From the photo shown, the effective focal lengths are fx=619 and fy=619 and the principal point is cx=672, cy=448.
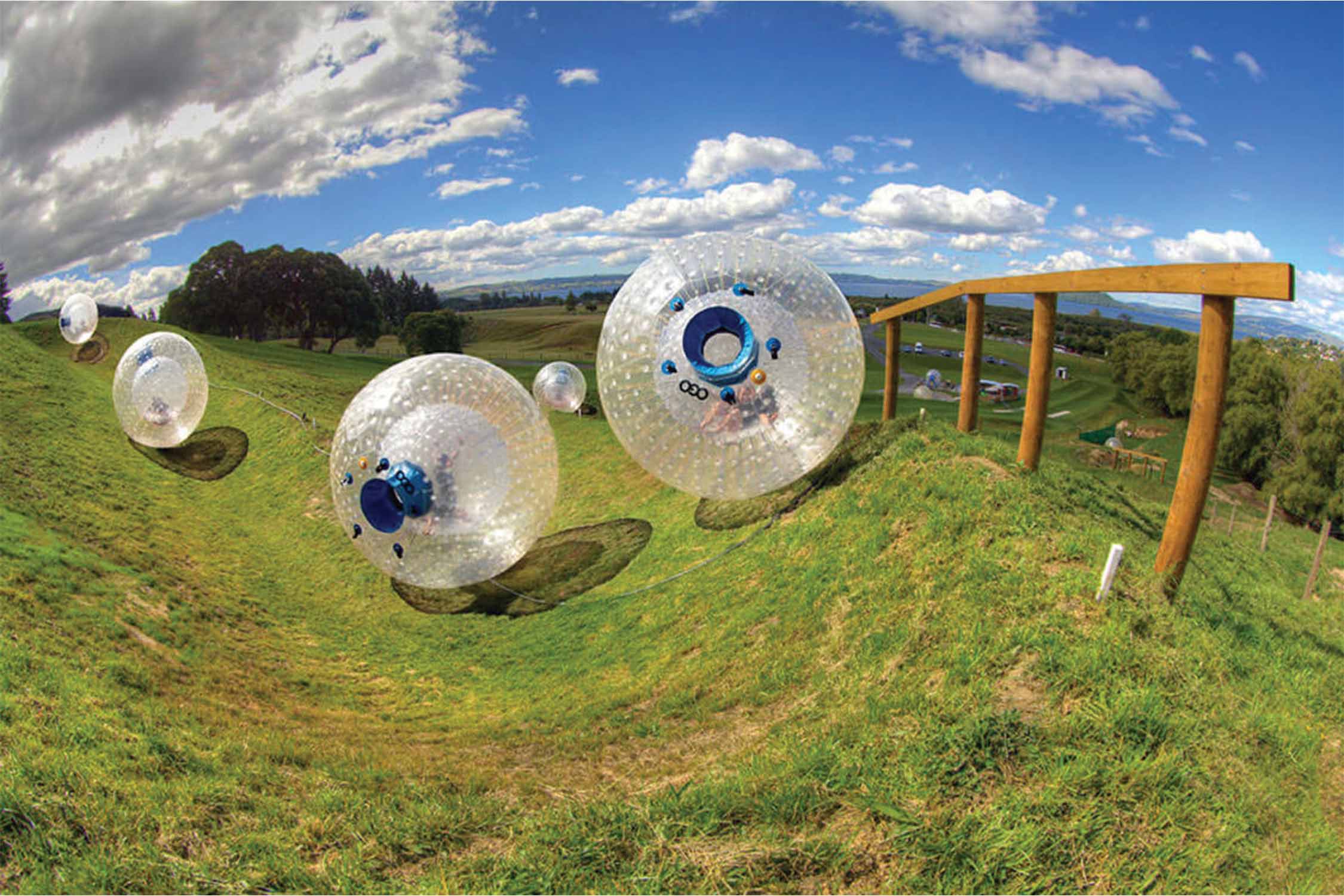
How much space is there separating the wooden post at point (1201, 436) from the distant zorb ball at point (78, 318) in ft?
116

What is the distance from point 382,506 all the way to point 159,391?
13881mm

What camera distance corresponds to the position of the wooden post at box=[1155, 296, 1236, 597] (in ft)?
15.9

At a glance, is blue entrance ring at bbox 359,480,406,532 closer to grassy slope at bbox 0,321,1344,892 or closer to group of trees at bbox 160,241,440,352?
grassy slope at bbox 0,321,1344,892

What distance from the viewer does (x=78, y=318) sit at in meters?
25.3

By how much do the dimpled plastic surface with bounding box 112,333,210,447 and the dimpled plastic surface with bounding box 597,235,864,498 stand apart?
1538cm

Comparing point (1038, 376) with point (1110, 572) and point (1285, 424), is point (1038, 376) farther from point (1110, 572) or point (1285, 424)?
point (1285, 424)

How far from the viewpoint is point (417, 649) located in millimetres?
9719

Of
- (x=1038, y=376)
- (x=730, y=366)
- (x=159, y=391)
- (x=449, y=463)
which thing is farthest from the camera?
(x=159, y=391)

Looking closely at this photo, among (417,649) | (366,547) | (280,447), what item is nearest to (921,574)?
(366,547)

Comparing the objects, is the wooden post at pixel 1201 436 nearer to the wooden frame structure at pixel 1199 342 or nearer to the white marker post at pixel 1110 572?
the wooden frame structure at pixel 1199 342

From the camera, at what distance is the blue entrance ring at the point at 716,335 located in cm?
702

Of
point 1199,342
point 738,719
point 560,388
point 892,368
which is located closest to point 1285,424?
point 892,368

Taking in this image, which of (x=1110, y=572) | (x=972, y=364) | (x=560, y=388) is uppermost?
(x=972, y=364)

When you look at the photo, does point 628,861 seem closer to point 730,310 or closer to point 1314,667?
point 730,310
